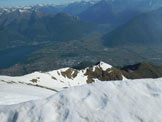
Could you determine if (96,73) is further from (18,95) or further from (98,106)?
(98,106)

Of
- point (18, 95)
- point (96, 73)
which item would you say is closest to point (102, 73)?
point (96, 73)

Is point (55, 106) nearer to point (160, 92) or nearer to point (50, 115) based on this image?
point (50, 115)

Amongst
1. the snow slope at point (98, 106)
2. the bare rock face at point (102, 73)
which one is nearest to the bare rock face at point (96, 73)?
the bare rock face at point (102, 73)

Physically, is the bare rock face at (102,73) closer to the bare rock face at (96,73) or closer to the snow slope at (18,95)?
the bare rock face at (96,73)

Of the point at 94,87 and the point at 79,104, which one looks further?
the point at 94,87

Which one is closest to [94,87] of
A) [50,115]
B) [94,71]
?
[50,115]

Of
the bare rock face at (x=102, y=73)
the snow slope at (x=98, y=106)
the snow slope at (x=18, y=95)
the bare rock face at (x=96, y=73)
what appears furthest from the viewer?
the bare rock face at (x=102, y=73)

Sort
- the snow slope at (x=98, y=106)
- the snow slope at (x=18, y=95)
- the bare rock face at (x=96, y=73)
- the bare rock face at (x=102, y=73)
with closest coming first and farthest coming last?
the snow slope at (x=98, y=106) < the snow slope at (x=18, y=95) < the bare rock face at (x=96, y=73) < the bare rock face at (x=102, y=73)

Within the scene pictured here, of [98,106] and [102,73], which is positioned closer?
[98,106]
